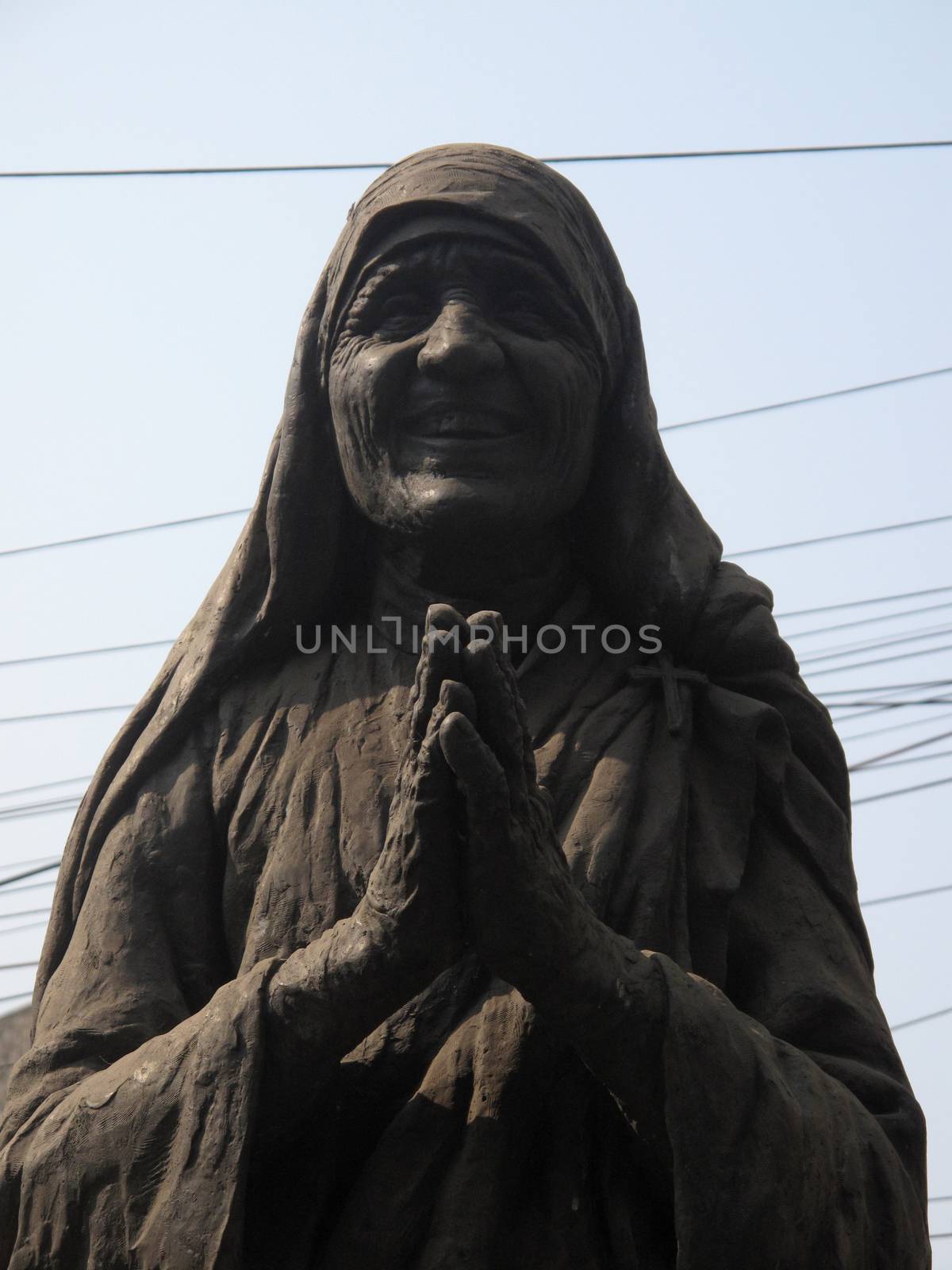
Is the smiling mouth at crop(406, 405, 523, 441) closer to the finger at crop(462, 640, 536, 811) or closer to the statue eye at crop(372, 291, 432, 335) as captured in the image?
the statue eye at crop(372, 291, 432, 335)

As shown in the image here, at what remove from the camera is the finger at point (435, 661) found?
3516 mm

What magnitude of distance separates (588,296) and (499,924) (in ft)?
5.01

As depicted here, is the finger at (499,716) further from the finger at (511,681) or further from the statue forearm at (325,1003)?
the statue forearm at (325,1003)

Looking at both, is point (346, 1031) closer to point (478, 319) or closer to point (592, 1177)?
point (592, 1177)

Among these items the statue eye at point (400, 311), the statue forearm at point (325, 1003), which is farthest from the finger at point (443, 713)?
the statue eye at point (400, 311)

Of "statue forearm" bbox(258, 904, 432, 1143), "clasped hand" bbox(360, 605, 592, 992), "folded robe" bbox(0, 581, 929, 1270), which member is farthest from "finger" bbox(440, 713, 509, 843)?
"folded robe" bbox(0, 581, 929, 1270)

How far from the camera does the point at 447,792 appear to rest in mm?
3539

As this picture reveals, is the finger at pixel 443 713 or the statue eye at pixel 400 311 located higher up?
the statue eye at pixel 400 311

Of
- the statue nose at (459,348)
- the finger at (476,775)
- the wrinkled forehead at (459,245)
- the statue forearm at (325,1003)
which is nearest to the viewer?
the finger at (476,775)

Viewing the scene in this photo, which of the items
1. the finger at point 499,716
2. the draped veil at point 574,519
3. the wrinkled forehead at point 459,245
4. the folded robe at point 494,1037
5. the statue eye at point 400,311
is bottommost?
the folded robe at point 494,1037

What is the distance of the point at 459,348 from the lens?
4.27m

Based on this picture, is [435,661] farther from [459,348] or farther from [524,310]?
[524,310]

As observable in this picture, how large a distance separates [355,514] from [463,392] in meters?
0.43

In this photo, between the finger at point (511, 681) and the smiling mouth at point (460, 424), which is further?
the smiling mouth at point (460, 424)
